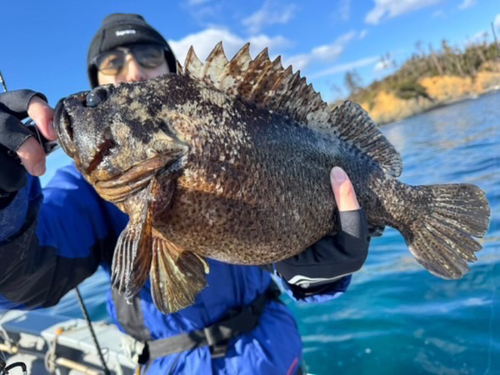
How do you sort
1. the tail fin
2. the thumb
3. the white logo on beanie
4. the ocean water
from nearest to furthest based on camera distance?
the thumb → the tail fin → the white logo on beanie → the ocean water

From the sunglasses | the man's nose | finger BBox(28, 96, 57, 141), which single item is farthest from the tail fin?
the sunglasses

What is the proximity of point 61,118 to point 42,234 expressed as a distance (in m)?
1.17

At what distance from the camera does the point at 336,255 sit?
245 cm

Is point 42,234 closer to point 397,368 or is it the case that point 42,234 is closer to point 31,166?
point 31,166

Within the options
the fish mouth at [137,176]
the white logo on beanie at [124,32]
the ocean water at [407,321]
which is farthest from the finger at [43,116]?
the ocean water at [407,321]

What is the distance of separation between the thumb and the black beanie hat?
9.57 ft

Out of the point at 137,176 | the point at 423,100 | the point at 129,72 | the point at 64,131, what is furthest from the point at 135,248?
the point at 423,100

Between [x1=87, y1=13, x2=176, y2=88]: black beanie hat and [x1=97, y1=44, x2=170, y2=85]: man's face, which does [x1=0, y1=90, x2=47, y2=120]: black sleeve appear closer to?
[x1=97, y1=44, x2=170, y2=85]: man's face

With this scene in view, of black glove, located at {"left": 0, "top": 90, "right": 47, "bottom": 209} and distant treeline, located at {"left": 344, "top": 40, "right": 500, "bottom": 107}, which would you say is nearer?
black glove, located at {"left": 0, "top": 90, "right": 47, "bottom": 209}

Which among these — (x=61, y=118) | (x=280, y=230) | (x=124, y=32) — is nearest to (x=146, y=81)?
(x=61, y=118)

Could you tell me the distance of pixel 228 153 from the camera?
2008 millimetres

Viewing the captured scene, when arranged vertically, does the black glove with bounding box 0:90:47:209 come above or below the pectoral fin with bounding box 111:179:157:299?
above

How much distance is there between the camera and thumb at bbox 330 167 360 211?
236cm

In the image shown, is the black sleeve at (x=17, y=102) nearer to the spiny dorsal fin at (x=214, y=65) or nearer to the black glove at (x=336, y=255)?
the spiny dorsal fin at (x=214, y=65)
